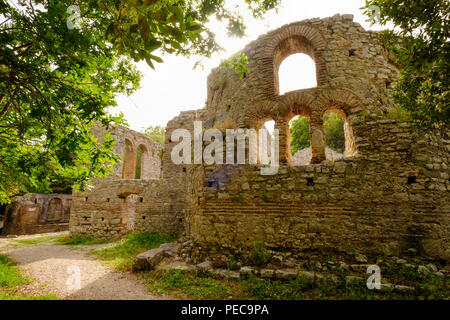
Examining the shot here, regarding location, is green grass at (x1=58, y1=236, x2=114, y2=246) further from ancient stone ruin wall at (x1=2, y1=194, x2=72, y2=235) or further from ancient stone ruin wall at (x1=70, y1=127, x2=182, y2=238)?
ancient stone ruin wall at (x1=2, y1=194, x2=72, y2=235)

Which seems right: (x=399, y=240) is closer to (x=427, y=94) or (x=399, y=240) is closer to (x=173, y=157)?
(x=427, y=94)

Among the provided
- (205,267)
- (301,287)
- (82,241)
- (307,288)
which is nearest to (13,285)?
(205,267)

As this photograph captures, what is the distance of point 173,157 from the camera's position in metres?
11.7

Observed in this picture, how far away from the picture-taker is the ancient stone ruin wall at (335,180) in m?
4.48

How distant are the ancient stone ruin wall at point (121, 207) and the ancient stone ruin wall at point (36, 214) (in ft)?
29.7

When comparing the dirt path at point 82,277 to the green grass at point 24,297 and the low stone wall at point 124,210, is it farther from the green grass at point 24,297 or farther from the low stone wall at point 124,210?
the low stone wall at point 124,210

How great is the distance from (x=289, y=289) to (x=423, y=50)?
4444 millimetres

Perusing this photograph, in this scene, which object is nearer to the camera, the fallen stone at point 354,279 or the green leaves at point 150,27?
the green leaves at point 150,27

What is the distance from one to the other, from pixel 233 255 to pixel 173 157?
7666 millimetres

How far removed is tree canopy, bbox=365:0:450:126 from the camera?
9.92ft

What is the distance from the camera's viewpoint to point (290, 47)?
6957 millimetres

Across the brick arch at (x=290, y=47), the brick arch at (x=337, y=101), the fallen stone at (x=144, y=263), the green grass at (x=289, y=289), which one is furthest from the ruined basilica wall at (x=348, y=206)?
the brick arch at (x=290, y=47)


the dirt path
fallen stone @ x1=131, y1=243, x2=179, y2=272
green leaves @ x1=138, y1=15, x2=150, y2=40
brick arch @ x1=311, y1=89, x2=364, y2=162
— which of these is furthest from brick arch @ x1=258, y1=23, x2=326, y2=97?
the dirt path
